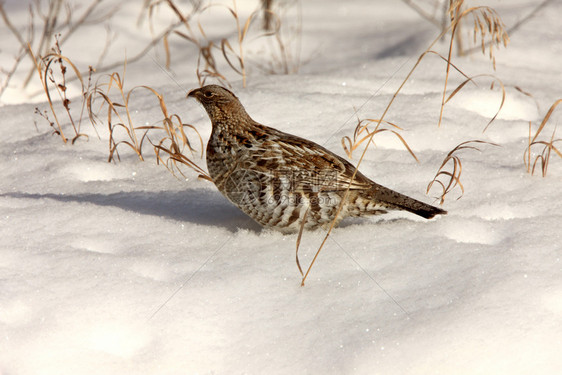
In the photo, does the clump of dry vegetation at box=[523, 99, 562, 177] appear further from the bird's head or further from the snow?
the bird's head

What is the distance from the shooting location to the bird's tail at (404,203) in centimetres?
300

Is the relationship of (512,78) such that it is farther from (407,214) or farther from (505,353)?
(505,353)

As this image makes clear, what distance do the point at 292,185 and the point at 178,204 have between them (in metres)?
0.84

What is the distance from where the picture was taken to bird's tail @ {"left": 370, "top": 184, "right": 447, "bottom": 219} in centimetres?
300

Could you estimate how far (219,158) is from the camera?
319cm

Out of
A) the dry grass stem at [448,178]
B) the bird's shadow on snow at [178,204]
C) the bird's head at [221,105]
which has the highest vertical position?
the bird's head at [221,105]

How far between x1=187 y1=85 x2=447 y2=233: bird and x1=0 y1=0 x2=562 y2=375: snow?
0.39ft

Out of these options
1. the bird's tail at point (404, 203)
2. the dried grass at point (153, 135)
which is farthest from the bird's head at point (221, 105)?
the bird's tail at point (404, 203)

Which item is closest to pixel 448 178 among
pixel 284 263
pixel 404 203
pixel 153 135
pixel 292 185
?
pixel 404 203

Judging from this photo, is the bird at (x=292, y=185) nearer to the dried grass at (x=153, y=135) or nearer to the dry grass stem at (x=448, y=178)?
the dry grass stem at (x=448, y=178)

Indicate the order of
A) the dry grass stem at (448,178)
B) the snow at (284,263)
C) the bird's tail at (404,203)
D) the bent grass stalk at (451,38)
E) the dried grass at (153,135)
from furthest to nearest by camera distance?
the dried grass at (153,135) → the dry grass stem at (448,178) → the bird's tail at (404,203) → the bent grass stalk at (451,38) → the snow at (284,263)

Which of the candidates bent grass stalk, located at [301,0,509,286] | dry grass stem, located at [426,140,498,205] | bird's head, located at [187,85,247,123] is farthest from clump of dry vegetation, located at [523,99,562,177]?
bird's head, located at [187,85,247,123]

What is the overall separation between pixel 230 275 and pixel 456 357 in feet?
3.40

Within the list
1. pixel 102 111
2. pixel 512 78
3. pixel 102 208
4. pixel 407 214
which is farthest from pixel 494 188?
pixel 102 111
